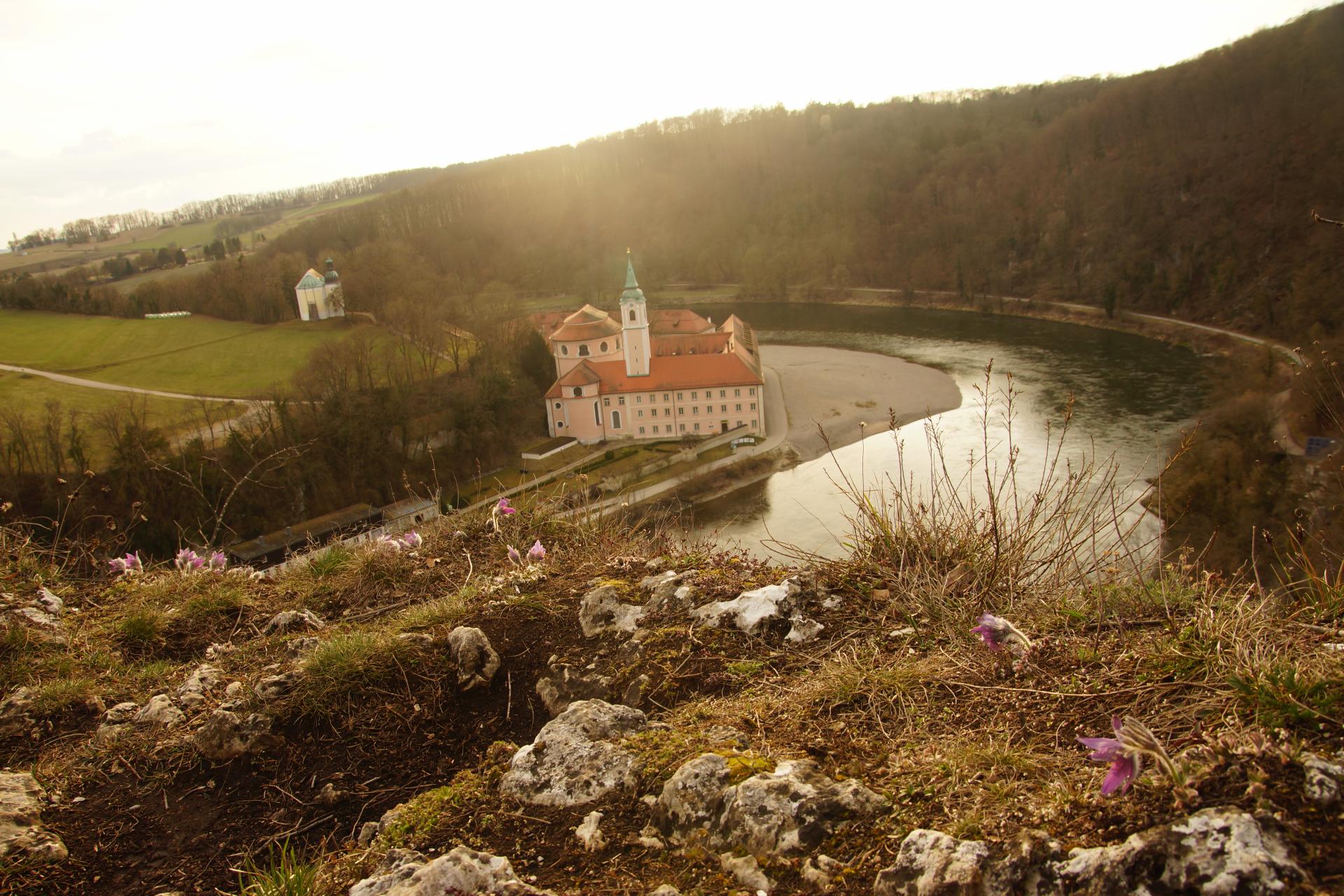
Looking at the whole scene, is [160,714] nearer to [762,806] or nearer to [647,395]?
[762,806]

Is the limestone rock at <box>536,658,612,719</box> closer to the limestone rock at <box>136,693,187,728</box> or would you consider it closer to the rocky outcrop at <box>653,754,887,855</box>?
the rocky outcrop at <box>653,754,887,855</box>

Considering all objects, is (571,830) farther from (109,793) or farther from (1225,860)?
(109,793)

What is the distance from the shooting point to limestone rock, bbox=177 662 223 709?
3.44 m

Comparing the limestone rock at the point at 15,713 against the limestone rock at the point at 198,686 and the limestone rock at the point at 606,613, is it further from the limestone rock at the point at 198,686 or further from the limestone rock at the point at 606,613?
the limestone rock at the point at 606,613

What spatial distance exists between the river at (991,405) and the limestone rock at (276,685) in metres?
5.61

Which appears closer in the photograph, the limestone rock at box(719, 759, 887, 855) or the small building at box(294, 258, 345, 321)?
the limestone rock at box(719, 759, 887, 855)

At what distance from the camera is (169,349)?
42.4 m

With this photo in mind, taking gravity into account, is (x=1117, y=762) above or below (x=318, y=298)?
below

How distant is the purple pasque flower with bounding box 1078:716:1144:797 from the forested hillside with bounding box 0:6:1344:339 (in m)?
43.7

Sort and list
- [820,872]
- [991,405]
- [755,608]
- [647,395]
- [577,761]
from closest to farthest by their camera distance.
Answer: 1. [820,872]
2. [577,761]
3. [755,608]
4. [991,405]
5. [647,395]

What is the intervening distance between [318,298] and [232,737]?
5466cm

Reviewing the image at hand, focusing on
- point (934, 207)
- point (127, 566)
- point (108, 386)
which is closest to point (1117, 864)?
point (127, 566)

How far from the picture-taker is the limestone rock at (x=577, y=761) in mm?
2461

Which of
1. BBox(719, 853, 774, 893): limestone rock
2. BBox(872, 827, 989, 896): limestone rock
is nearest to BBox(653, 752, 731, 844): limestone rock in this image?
BBox(719, 853, 774, 893): limestone rock
